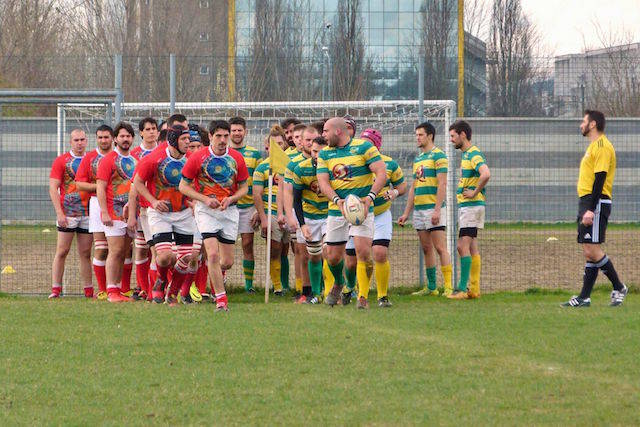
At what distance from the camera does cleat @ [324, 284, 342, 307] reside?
12375 millimetres

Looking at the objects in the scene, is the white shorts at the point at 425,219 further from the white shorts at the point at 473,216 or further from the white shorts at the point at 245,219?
the white shorts at the point at 245,219

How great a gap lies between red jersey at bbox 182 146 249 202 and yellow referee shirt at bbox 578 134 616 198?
3.58 metres

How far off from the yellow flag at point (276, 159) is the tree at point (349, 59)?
9.77m

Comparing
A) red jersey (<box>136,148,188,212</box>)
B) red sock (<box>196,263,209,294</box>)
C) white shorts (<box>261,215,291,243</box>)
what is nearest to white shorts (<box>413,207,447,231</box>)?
white shorts (<box>261,215,291,243</box>)

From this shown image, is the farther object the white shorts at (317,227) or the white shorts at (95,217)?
the white shorts at (95,217)

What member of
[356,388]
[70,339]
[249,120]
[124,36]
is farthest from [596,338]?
[124,36]

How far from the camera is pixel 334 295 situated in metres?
12.4

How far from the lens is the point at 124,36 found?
40.4 metres

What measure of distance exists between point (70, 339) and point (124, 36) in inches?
1259

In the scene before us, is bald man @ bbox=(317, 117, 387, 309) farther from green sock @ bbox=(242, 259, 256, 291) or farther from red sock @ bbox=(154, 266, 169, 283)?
green sock @ bbox=(242, 259, 256, 291)

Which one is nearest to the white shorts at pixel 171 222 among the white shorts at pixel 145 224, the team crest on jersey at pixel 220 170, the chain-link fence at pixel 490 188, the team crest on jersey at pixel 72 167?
the white shorts at pixel 145 224

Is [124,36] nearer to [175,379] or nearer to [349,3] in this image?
[349,3]

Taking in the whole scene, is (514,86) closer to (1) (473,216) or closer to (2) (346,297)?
(1) (473,216)

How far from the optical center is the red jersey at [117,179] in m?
13.4
